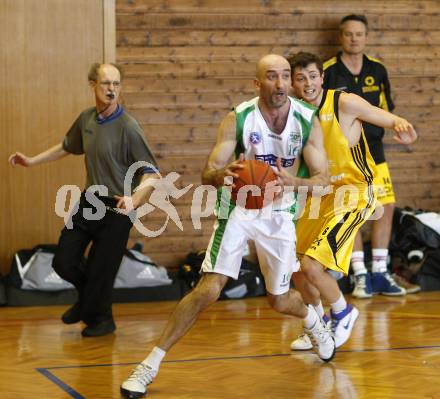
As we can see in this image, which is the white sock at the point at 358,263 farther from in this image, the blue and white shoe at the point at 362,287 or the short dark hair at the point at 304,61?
the short dark hair at the point at 304,61

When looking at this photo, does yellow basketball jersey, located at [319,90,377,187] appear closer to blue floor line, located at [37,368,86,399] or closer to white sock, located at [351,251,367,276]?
blue floor line, located at [37,368,86,399]

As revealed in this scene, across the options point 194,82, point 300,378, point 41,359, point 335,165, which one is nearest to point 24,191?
point 194,82

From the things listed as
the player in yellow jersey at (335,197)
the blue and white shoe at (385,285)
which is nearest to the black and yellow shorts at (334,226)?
the player in yellow jersey at (335,197)

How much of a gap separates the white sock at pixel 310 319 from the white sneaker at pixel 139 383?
3.83ft

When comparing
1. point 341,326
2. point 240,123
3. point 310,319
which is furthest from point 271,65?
point 341,326

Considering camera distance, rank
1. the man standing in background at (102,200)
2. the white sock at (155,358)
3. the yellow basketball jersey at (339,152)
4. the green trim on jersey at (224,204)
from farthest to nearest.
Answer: the man standing in background at (102,200) < the yellow basketball jersey at (339,152) < the green trim on jersey at (224,204) < the white sock at (155,358)

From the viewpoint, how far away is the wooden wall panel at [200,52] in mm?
9375

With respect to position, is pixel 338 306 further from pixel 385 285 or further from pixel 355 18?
pixel 355 18

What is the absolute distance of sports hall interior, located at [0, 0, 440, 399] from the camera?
7.23 meters

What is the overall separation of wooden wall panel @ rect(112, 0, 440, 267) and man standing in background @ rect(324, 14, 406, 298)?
1.67 feet

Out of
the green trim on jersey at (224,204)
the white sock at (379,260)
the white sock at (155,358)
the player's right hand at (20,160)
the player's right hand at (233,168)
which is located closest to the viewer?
the player's right hand at (233,168)

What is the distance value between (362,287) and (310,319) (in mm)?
3215

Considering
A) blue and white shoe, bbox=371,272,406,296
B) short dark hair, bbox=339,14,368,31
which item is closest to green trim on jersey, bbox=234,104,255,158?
blue and white shoe, bbox=371,272,406,296

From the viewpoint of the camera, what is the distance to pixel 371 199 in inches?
243
